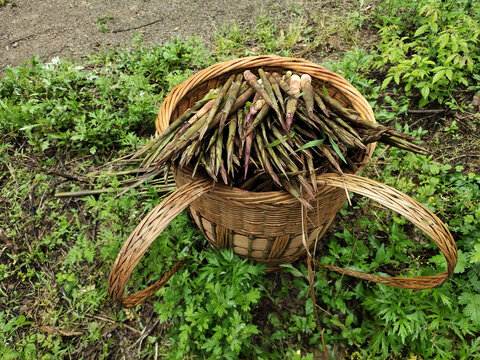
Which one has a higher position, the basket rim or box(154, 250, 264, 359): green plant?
the basket rim

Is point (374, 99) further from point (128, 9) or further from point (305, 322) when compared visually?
point (128, 9)

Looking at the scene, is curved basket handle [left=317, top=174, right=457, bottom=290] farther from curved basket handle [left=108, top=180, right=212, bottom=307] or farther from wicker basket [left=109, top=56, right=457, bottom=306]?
curved basket handle [left=108, top=180, right=212, bottom=307]

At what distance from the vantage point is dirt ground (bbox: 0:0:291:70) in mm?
3119

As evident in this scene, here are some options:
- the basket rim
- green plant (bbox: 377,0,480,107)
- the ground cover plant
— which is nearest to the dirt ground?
the ground cover plant

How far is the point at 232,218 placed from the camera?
1351mm

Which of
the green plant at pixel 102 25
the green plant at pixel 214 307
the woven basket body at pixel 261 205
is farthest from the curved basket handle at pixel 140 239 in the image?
the green plant at pixel 102 25

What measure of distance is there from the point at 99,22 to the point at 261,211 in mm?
3067

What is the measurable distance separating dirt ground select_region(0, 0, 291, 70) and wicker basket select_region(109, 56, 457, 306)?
1750 millimetres

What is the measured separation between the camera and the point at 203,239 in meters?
1.89

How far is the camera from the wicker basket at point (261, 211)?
1.07 meters

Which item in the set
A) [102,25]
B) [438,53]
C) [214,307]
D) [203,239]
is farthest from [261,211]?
[102,25]

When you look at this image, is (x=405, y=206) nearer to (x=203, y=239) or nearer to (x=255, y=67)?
(x=255, y=67)

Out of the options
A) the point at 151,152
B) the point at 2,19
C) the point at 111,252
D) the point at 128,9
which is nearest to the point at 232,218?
the point at 151,152

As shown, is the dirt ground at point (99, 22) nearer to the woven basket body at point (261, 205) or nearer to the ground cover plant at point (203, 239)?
the ground cover plant at point (203, 239)
